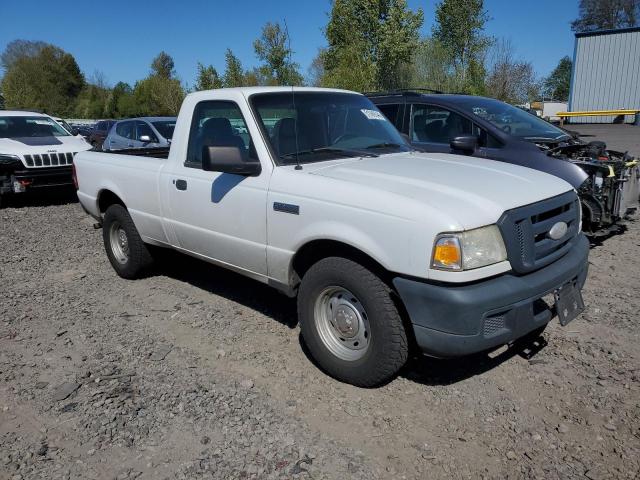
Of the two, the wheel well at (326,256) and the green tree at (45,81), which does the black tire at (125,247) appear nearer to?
the wheel well at (326,256)

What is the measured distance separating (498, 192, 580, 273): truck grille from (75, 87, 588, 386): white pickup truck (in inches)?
0.4

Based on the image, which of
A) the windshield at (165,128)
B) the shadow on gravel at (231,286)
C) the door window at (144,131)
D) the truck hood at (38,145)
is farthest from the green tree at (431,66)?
the shadow on gravel at (231,286)

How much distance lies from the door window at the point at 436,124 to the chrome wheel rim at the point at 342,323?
384 cm

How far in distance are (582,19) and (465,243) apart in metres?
75.6

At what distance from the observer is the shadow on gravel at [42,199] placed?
10633 millimetres

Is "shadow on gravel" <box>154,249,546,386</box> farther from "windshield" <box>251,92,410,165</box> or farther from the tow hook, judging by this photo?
the tow hook

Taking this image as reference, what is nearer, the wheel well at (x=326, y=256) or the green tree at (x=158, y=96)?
the wheel well at (x=326, y=256)

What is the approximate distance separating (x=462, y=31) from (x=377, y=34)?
650cm

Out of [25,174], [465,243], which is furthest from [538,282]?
[25,174]

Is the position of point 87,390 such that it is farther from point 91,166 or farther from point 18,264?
point 18,264

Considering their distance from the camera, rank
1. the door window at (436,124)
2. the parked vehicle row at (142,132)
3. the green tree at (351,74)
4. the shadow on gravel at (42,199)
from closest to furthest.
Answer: the door window at (436,124)
the shadow on gravel at (42,199)
the parked vehicle row at (142,132)
the green tree at (351,74)

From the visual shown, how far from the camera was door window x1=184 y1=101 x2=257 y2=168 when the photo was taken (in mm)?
4078

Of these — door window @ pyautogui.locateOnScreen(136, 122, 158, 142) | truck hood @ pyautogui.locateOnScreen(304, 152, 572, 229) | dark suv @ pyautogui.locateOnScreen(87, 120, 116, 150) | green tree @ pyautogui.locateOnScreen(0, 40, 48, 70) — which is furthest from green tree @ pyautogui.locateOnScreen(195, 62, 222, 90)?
green tree @ pyautogui.locateOnScreen(0, 40, 48, 70)

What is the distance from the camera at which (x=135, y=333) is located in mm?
4398
